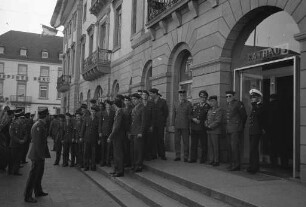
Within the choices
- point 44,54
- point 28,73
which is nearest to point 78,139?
point 28,73

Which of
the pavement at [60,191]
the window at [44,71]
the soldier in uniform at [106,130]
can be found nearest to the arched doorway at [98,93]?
the pavement at [60,191]

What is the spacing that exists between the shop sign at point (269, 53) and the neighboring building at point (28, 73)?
57.1m

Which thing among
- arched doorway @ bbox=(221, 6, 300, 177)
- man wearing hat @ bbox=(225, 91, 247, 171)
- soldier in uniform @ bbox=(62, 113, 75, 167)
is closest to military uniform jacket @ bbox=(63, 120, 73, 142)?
soldier in uniform @ bbox=(62, 113, 75, 167)

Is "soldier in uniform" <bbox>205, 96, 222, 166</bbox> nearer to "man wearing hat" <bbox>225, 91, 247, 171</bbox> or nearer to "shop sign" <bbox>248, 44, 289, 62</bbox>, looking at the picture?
"man wearing hat" <bbox>225, 91, 247, 171</bbox>

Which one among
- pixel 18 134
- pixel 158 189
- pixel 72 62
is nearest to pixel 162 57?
pixel 18 134

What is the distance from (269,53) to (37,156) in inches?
229

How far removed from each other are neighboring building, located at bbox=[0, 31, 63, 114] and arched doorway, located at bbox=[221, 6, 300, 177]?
2222 inches

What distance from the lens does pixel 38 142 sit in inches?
323

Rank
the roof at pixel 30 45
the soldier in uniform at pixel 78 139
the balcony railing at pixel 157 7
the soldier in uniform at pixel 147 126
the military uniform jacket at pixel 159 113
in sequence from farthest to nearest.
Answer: the roof at pixel 30 45
the balcony railing at pixel 157 7
the soldier in uniform at pixel 78 139
the military uniform jacket at pixel 159 113
the soldier in uniform at pixel 147 126

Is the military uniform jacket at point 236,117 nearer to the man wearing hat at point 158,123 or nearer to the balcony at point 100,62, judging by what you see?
the man wearing hat at point 158,123

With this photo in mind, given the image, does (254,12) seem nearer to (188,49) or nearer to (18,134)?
(188,49)

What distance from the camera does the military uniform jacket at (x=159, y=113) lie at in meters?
11.3

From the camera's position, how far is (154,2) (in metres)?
15.0

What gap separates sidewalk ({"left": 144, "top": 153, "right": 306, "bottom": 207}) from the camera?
615cm
